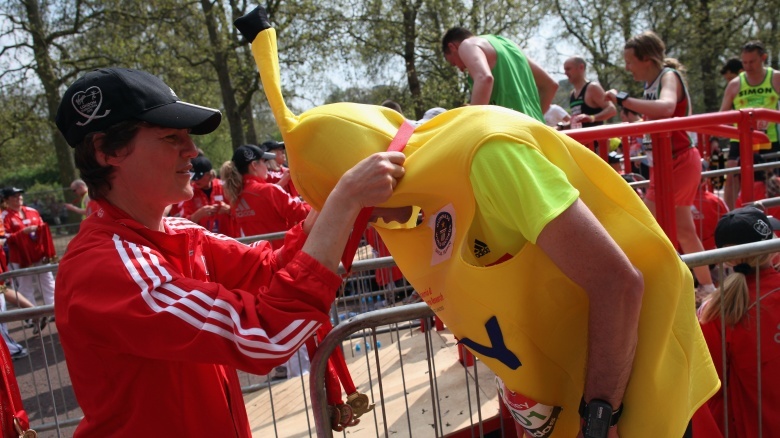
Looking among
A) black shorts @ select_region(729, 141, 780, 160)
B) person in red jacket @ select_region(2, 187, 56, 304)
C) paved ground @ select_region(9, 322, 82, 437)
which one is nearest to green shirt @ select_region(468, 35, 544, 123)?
paved ground @ select_region(9, 322, 82, 437)

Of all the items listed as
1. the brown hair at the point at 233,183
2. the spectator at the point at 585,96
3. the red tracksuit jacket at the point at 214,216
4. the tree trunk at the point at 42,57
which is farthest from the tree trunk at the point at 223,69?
the spectator at the point at 585,96

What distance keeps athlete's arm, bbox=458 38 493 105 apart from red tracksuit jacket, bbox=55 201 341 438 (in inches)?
93.9

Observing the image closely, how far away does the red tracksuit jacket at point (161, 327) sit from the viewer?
1368mm

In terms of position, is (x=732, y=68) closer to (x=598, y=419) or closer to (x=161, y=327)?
(x=598, y=419)

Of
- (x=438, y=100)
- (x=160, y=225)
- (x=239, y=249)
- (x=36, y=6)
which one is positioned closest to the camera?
(x=160, y=225)

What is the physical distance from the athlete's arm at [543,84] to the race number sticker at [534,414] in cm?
329

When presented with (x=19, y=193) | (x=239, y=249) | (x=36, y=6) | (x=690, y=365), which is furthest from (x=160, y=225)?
(x=36, y=6)

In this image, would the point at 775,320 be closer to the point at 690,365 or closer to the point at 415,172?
the point at 690,365

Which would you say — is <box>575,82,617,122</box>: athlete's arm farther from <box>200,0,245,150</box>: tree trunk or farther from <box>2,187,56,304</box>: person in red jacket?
<box>200,0,245,150</box>: tree trunk

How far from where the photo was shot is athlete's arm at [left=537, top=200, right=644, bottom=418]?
130cm

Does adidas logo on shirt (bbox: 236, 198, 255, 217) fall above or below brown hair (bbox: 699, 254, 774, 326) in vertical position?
above

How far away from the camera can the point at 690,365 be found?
1562mm

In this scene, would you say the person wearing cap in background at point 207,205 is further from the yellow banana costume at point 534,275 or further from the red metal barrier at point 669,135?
the yellow banana costume at point 534,275

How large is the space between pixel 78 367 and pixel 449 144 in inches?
42.7
